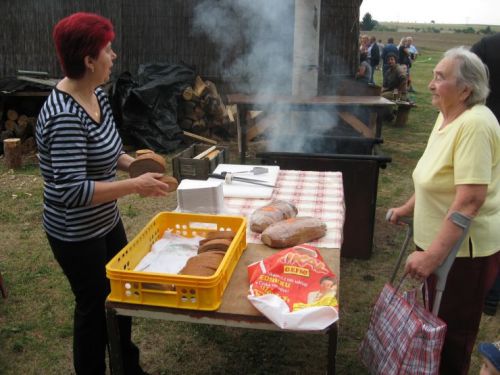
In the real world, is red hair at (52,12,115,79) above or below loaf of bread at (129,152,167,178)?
above

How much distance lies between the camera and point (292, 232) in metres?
2.34

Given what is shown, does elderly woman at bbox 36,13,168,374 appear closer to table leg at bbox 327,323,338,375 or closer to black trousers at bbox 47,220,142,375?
black trousers at bbox 47,220,142,375

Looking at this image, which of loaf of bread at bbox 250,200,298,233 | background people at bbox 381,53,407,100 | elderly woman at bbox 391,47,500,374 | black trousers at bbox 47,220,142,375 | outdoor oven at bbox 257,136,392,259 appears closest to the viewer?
elderly woman at bbox 391,47,500,374

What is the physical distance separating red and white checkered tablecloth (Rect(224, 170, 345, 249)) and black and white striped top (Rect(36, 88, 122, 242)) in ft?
2.65

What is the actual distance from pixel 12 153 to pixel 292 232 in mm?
6181

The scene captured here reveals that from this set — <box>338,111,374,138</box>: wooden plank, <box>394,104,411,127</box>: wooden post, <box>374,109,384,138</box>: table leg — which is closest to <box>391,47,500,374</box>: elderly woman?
<box>374,109,384,138</box>: table leg

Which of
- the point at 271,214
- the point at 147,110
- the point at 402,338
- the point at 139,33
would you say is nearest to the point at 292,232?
the point at 271,214

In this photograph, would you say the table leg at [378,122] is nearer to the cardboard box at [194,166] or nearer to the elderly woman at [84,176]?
the cardboard box at [194,166]

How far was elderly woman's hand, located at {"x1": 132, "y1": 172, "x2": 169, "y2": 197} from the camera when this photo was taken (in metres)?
2.11

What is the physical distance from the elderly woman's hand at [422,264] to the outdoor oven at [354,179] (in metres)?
1.96

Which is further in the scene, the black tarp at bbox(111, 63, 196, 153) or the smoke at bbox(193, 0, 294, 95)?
the smoke at bbox(193, 0, 294, 95)

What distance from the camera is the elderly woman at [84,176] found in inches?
76.8

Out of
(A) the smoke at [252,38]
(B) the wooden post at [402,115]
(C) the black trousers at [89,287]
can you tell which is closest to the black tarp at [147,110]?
(A) the smoke at [252,38]

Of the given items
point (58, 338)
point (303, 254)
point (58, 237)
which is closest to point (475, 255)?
point (303, 254)
